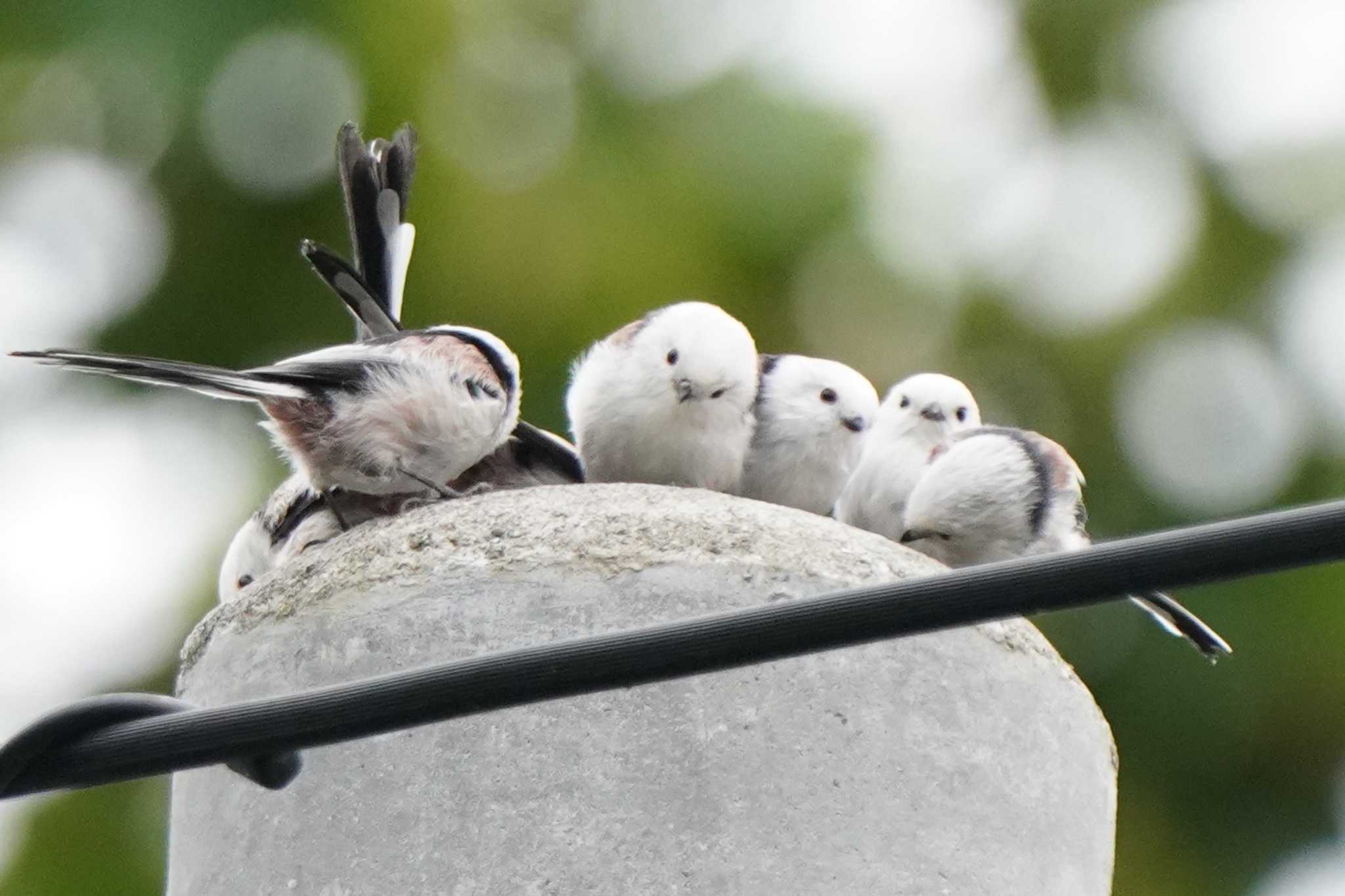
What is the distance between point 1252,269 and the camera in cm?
594

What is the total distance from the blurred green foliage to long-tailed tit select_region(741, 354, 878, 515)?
58.9 inches

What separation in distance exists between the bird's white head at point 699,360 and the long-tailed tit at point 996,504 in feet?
1.35

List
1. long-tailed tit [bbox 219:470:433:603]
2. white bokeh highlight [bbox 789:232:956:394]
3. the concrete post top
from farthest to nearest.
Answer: white bokeh highlight [bbox 789:232:956:394], long-tailed tit [bbox 219:470:433:603], the concrete post top

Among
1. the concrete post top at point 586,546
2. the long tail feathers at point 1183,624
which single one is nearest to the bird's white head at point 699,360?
the long tail feathers at point 1183,624

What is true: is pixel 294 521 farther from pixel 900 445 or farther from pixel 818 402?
pixel 900 445

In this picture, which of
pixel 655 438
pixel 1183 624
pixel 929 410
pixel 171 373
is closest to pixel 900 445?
pixel 929 410

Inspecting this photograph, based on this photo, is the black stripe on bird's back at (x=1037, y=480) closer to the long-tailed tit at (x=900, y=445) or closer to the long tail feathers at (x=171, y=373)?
the long-tailed tit at (x=900, y=445)

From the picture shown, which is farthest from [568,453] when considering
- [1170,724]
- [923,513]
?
[1170,724]

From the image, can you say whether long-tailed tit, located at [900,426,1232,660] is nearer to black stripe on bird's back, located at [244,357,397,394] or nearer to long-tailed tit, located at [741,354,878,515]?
long-tailed tit, located at [741,354,878,515]

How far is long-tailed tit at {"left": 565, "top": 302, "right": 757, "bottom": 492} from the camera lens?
3.21 meters

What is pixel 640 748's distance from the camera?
1.98 metres

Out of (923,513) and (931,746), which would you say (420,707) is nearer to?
(931,746)

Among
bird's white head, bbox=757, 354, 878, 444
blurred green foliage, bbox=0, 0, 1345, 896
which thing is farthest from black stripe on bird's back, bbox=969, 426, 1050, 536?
blurred green foliage, bbox=0, 0, 1345, 896

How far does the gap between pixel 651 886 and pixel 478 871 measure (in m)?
0.18
